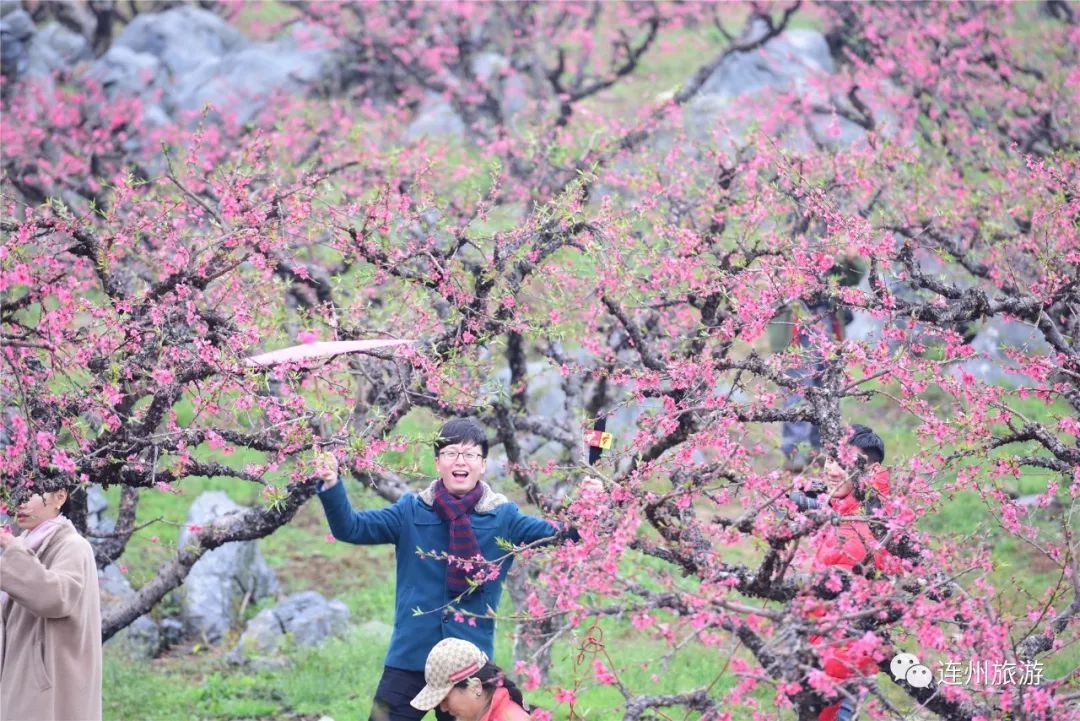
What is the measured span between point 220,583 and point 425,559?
6.30m

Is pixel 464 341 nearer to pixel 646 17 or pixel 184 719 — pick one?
pixel 184 719

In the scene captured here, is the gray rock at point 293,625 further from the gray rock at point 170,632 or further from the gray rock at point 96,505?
the gray rock at point 96,505

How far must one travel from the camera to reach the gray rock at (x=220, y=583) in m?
11.3

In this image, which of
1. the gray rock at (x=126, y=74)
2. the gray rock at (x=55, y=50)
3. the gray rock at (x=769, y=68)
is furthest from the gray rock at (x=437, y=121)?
the gray rock at (x=55, y=50)

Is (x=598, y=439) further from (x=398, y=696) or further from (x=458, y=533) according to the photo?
(x=398, y=696)

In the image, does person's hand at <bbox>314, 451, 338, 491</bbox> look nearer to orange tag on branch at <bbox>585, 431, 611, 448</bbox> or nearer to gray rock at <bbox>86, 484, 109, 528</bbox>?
orange tag on branch at <bbox>585, 431, 611, 448</bbox>

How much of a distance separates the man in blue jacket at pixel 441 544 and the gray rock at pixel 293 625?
5.05 meters

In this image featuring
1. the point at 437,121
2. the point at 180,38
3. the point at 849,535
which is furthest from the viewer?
the point at 180,38

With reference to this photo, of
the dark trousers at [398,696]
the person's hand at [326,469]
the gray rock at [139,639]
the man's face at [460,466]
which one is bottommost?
the gray rock at [139,639]

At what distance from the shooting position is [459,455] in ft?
19.5

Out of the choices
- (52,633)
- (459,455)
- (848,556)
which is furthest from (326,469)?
(848,556)

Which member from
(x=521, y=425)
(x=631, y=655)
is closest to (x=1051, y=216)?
(x=521, y=425)

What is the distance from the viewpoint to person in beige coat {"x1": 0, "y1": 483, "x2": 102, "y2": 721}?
5480mm

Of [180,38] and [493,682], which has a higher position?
[493,682]
